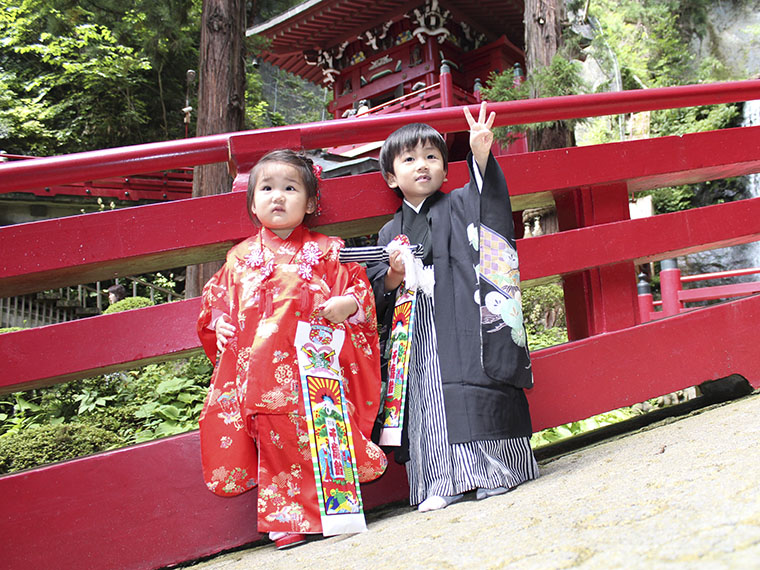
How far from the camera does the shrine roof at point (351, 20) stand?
445 inches

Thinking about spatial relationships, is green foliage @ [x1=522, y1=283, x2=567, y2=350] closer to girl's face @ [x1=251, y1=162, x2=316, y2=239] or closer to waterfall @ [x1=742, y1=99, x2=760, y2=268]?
waterfall @ [x1=742, y1=99, x2=760, y2=268]

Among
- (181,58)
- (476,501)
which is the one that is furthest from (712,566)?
(181,58)

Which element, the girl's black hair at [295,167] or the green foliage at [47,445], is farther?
the green foliage at [47,445]

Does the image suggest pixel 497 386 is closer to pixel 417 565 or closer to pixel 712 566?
pixel 417 565

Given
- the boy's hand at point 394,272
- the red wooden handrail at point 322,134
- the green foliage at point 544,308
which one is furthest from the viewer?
the green foliage at point 544,308

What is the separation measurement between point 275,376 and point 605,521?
1.16 metres

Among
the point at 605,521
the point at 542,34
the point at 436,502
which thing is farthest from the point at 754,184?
the point at 605,521

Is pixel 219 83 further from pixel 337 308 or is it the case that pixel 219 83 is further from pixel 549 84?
pixel 337 308

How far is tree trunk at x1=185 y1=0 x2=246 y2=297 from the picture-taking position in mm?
5941

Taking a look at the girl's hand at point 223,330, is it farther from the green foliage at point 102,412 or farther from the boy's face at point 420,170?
the green foliage at point 102,412

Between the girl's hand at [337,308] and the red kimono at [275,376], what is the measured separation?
0.13ft

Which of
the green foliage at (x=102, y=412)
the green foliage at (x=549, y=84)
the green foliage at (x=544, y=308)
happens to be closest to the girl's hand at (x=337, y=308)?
the green foliage at (x=102, y=412)

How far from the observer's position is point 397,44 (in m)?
12.4

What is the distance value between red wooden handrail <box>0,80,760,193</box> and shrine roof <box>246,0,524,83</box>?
356 inches
